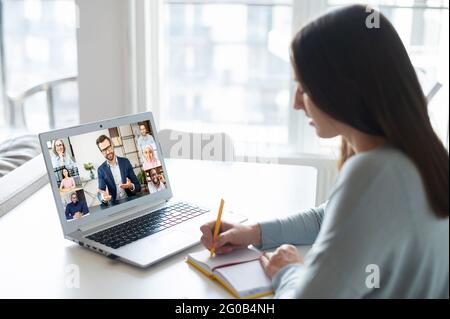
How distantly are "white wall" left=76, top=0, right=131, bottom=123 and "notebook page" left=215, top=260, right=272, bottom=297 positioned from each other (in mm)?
1671

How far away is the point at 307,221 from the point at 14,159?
111cm

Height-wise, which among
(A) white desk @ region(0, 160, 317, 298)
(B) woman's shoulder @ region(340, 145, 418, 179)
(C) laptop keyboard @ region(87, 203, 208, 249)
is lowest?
(A) white desk @ region(0, 160, 317, 298)

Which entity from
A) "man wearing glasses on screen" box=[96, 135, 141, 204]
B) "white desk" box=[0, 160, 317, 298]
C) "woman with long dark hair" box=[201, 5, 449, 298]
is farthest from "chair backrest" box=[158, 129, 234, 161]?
"woman with long dark hair" box=[201, 5, 449, 298]

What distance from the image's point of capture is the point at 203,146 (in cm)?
221

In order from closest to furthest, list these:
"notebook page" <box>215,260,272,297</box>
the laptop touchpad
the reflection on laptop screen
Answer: "notebook page" <box>215,260,272,297</box> < the laptop touchpad < the reflection on laptop screen

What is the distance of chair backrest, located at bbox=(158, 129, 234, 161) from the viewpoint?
7.16 feet

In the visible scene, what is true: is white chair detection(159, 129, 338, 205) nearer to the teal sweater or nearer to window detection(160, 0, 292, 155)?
window detection(160, 0, 292, 155)

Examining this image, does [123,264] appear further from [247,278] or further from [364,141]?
[364,141]

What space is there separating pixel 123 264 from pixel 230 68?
5.74ft

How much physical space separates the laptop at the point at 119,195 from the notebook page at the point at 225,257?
58 millimetres

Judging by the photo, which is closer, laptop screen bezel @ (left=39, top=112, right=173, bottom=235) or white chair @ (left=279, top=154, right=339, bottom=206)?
laptop screen bezel @ (left=39, top=112, right=173, bottom=235)

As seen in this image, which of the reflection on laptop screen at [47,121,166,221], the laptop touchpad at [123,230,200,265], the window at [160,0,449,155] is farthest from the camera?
the window at [160,0,449,155]

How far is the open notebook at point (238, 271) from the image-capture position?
1.11m
